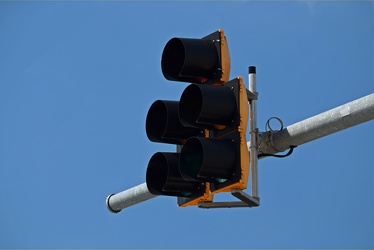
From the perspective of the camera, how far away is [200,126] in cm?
946

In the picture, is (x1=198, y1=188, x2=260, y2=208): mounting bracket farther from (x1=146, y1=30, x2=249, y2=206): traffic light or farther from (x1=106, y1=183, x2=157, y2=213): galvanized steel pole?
(x1=106, y1=183, x2=157, y2=213): galvanized steel pole

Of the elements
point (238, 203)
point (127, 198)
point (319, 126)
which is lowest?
point (238, 203)

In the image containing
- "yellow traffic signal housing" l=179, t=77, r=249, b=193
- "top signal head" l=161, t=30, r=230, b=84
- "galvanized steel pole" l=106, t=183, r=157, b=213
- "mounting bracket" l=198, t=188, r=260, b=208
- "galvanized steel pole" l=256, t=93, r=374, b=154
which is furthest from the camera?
"galvanized steel pole" l=106, t=183, r=157, b=213

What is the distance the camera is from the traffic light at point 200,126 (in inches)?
364

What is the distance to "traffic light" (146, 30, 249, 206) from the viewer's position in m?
9.23

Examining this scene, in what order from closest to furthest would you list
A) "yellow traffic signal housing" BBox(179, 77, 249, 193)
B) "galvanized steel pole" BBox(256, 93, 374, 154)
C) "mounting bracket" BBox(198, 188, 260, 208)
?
"galvanized steel pole" BBox(256, 93, 374, 154)
"yellow traffic signal housing" BBox(179, 77, 249, 193)
"mounting bracket" BBox(198, 188, 260, 208)

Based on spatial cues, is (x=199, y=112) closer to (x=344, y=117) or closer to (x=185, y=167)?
(x=185, y=167)

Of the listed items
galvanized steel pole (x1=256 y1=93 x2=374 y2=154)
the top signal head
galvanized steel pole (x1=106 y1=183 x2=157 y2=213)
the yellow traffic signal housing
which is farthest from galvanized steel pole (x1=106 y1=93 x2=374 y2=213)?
galvanized steel pole (x1=106 y1=183 x2=157 y2=213)

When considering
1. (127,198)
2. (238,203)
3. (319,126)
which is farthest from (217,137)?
(127,198)

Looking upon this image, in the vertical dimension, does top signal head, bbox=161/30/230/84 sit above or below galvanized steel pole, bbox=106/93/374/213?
above

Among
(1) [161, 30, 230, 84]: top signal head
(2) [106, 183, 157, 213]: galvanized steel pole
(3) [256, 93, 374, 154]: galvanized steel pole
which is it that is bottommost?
(2) [106, 183, 157, 213]: galvanized steel pole

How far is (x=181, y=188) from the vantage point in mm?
10031

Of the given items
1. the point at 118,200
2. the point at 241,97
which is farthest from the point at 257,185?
the point at 118,200

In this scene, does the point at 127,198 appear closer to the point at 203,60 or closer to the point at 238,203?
the point at 238,203
